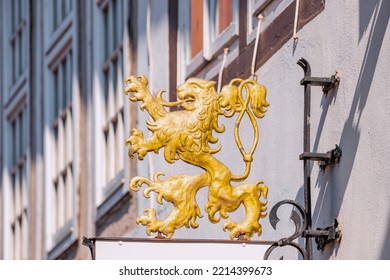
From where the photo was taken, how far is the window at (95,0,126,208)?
17109mm

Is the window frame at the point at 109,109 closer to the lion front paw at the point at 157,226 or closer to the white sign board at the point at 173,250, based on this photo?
the lion front paw at the point at 157,226

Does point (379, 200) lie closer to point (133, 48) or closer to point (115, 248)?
point (115, 248)

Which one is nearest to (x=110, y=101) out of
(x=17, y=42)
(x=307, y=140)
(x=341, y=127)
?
(x=17, y=42)

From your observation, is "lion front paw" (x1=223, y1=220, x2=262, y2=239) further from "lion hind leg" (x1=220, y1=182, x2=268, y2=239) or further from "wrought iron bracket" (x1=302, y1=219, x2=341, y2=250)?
"wrought iron bracket" (x1=302, y1=219, x2=341, y2=250)

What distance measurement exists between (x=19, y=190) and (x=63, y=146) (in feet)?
7.68

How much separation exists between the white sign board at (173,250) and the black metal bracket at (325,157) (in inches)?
48.3

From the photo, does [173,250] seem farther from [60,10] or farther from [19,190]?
[19,190]

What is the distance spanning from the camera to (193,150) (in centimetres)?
965

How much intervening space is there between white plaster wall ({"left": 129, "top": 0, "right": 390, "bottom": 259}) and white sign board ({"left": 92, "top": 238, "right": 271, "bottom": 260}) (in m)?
Result: 0.76

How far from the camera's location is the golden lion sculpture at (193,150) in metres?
9.58

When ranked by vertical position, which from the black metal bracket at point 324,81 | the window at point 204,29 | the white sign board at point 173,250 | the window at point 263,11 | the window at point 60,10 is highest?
the window at point 60,10

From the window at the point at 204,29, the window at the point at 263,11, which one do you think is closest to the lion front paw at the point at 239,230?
the window at the point at 263,11

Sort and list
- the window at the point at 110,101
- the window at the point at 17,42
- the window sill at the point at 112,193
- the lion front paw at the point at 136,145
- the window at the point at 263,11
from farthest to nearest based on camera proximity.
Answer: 1. the window at the point at 17,42
2. the window at the point at 110,101
3. the window sill at the point at 112,193
4. the window at the point at 263,11
5. the lion front paw at the point at 136,145

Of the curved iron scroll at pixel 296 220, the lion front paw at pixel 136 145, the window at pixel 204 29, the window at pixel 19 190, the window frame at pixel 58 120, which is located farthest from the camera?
the window at pixel 19 190
